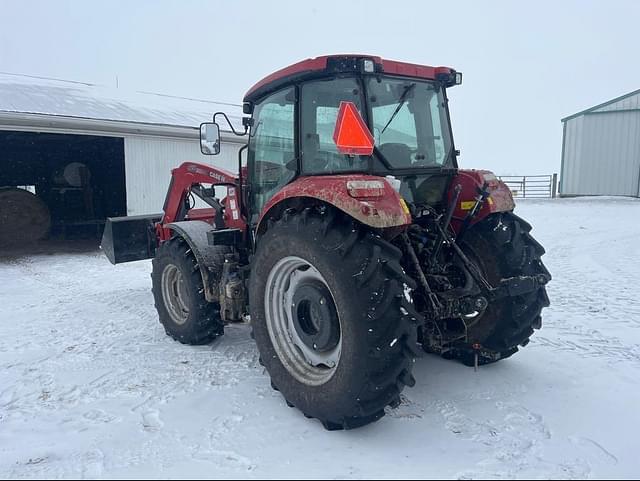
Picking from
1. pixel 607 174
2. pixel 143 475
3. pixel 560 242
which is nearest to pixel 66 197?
pixel 560 242

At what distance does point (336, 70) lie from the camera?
3023 millimetres

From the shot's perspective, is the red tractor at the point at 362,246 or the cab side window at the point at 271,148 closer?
the red tractor at the point at 362,246

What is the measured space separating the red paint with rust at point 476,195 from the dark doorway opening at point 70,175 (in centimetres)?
1261

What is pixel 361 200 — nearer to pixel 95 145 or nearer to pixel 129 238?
pixel 129 238

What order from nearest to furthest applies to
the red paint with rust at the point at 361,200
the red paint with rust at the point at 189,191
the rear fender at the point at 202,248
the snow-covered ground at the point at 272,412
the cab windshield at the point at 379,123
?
1. the snow-covered ground at the point at 272,412
2. the red paint with rust at the point at 361,200
3. the cab windshield at the point at 379,123
4. the rear fender at the point at 202,248
5. the red paint with rust at the point at 189,191

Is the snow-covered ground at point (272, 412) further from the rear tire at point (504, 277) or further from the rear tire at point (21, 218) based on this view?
the rear tire at point (21, 218)

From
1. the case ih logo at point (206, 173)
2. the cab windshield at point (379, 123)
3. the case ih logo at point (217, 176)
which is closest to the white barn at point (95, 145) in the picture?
the case ih logo at point (206, 173)

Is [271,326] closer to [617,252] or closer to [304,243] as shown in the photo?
[304,243]

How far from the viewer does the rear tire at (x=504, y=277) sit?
11.2 feet

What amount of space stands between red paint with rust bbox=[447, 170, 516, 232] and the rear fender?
205cm

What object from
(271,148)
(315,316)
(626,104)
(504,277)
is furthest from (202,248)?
(626,104)

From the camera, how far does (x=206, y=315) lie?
4258 millimetres

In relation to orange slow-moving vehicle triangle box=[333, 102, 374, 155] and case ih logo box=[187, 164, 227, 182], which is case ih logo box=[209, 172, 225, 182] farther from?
orange slow-moving vehicle triangle box=[333, 102, 374, 155]

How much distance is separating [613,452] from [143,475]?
7.75 feet
